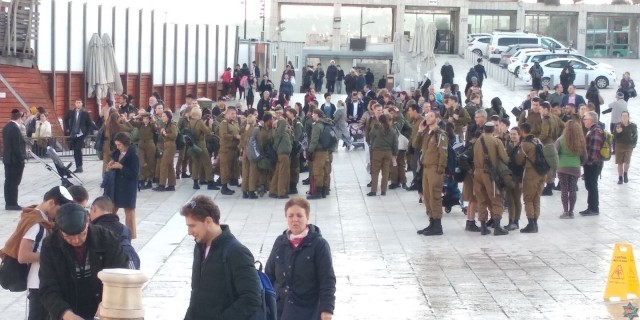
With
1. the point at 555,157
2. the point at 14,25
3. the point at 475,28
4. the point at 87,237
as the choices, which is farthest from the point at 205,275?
the point at 475,28

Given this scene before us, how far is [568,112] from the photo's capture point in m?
22.1

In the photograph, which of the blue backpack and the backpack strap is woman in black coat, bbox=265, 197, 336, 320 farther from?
the backpack strap

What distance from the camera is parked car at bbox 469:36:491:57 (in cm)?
6236

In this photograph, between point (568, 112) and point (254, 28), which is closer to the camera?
point (568, 112)

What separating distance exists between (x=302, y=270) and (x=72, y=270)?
1.58m

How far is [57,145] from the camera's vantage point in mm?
28188

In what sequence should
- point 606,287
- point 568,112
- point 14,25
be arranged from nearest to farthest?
point 606,287 < point 568,112 < point 14,25

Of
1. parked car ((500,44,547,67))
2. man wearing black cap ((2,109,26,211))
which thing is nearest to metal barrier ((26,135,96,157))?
man wearing black cap ((2,109,26,211))

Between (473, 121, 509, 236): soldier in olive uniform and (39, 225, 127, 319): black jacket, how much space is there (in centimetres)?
969

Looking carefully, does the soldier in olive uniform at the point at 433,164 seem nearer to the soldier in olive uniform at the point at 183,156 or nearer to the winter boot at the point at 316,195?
the winter boot at the point at 316,195

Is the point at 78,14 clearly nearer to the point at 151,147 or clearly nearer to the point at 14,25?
the point at 14,25

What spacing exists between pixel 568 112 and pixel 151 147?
7.54 meters

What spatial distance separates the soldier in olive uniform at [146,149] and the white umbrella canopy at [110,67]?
36.7 ft

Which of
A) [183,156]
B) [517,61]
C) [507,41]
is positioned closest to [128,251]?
[183,156]
